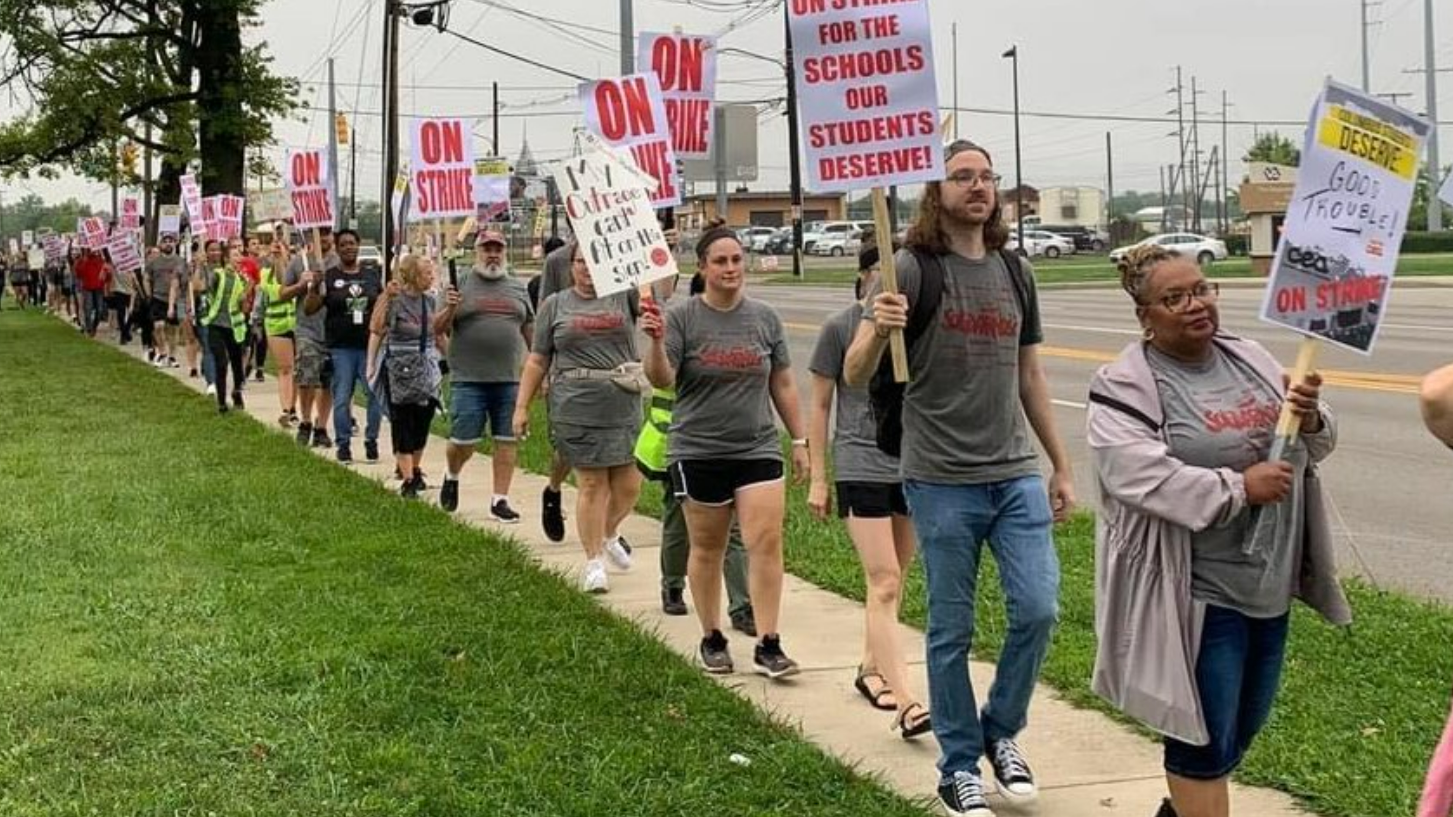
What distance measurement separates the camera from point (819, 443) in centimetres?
586

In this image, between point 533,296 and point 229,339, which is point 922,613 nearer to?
point 533,296

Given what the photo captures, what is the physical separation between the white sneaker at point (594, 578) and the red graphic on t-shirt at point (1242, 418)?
4.80m

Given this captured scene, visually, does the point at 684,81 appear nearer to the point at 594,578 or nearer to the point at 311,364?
the point at 594,578

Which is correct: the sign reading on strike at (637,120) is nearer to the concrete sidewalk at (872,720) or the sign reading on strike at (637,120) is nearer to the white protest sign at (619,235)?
the white protest sign at (619,235)

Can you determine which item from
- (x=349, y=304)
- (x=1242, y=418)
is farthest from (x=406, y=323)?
(x=1242, y=418)

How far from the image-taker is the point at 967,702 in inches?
199

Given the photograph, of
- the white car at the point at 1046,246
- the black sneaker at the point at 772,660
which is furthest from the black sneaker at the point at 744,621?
the white car at the point at 1046,246

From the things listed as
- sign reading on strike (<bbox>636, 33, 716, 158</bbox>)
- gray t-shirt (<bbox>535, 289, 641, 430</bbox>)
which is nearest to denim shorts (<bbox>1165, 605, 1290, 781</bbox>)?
gray t-shirt (<bbox>535, 289, 641, 430</bbox>)

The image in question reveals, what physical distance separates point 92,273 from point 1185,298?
33.4 metres

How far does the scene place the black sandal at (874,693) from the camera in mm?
6180

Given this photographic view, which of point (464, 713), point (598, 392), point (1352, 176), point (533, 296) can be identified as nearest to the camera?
point (1352, 176)

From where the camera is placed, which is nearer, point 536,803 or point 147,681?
point 536,803

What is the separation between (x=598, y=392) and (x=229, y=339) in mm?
9702

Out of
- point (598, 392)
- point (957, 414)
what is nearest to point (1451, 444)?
point (957, 414)
